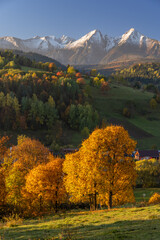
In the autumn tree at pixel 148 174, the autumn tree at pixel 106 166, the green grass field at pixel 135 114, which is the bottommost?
the autumn tree at pixel 148 174

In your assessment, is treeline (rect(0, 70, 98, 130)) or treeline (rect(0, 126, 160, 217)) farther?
treeline (rect(0, 70, 98, 130))

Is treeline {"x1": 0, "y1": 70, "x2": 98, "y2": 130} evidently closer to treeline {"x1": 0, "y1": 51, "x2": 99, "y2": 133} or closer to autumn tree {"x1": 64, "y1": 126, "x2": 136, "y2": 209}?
treeline {"x1": 0, "y1": 51, "x2": 99, "y2": 133}

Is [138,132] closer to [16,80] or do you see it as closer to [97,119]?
[97,119]

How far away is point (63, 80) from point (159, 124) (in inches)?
3010

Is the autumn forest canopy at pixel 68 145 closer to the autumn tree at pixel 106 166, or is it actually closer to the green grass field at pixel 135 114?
the autumn tree at pixel 106 166

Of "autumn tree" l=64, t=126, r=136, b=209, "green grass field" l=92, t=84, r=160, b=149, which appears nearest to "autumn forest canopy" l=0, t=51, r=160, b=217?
"autumn tree" l=64, t=126, r=136, b=209

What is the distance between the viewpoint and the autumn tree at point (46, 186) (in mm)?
41094

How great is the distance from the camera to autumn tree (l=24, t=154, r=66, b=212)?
41094 millimetres

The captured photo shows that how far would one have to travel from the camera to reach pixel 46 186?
41625 millimetres

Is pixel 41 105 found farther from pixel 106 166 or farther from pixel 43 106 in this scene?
pixel 106 166

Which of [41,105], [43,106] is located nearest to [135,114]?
[43,106]

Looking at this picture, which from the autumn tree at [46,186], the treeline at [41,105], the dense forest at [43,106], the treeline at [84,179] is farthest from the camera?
the treeline at [41,105]

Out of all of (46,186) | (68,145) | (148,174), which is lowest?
(148,174)

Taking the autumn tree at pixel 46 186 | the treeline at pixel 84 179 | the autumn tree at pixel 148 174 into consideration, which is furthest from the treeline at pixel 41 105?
the autumn tree at pixel 46 186
